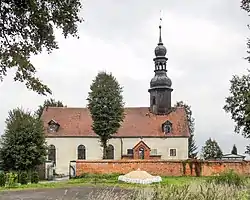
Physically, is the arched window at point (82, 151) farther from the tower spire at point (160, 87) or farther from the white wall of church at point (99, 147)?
the tower spire at point (160, 87)

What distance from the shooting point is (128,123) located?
6731cm

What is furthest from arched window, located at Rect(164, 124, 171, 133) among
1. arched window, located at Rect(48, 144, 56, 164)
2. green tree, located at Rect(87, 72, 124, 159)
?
arched window, located at Rect(48, 144, 56, 164)

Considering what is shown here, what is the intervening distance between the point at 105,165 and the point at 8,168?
843 cm

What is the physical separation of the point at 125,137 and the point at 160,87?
8884 mm

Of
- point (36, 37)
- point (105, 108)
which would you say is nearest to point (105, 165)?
point (105, 108)

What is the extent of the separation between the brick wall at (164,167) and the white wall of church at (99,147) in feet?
64.8

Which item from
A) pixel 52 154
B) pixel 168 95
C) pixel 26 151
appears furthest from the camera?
pixel 168 95

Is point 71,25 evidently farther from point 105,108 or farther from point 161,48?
point 161,48

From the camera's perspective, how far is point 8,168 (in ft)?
142

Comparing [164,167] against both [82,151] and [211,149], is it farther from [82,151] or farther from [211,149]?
[211,149]

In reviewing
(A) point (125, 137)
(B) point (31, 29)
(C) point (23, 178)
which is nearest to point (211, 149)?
(A) point (125, 137)

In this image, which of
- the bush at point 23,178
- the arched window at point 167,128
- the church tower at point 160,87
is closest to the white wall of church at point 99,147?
the arched window at point 167,128

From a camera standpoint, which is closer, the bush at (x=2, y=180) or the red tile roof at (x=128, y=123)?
the bush at (x=2, y=180)

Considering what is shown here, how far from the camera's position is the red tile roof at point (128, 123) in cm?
6481
